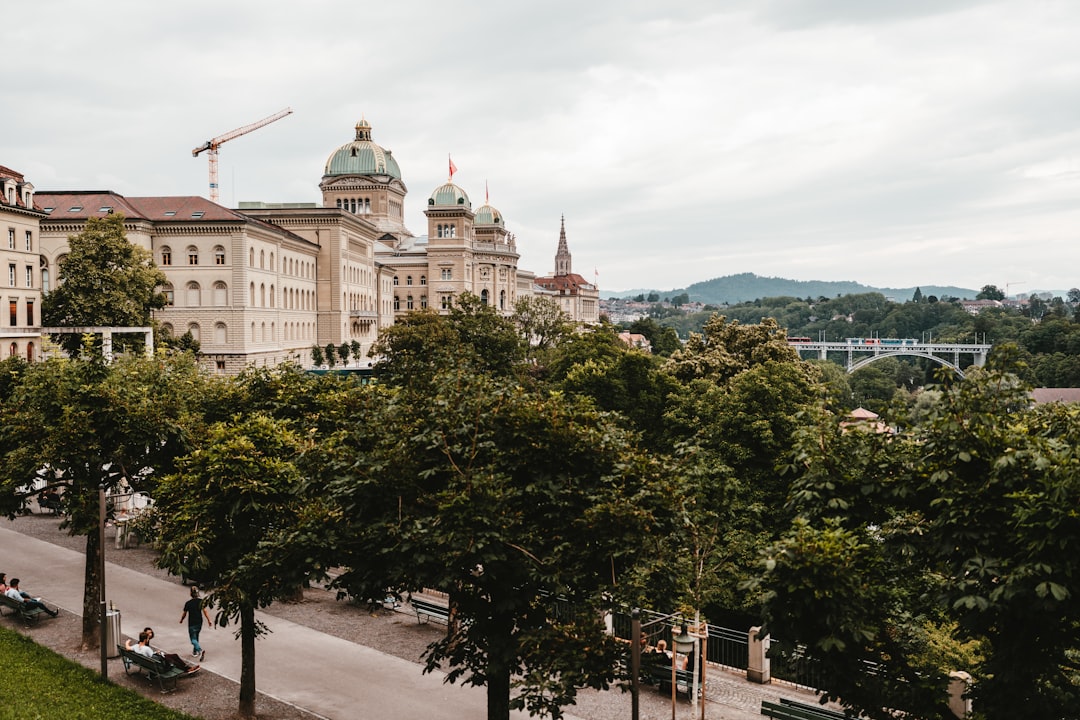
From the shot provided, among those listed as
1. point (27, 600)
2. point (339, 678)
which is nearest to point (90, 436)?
point (27, 600)

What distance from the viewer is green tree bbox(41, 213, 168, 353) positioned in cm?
6400

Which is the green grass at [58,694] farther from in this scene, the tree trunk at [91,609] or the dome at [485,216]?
the dome at [485,216]

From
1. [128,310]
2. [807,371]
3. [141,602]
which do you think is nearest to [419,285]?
[128,310]

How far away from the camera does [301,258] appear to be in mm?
101500

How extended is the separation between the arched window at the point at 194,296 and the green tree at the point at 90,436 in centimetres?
5977

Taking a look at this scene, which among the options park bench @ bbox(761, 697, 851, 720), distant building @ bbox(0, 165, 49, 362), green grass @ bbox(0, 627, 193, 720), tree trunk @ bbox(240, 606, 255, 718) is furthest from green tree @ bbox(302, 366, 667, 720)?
distant building @ bbox(0, 165, 49, 362)

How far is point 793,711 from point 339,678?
11.4 metres

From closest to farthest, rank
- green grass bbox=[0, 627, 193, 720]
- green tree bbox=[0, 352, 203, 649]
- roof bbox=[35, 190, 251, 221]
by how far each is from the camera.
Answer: green grass bbox=[0, 627, 193, 720]
green tree bbox=[0, 352, 203, 649]
roof bbox=[35, 190, 251, 221]

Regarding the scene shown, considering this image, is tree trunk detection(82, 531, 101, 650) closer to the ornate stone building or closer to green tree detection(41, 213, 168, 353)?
green tree detection(41, 213, 168, 353)

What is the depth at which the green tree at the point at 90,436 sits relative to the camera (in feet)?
78.0

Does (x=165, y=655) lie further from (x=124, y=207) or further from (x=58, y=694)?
(x=124, y=207)

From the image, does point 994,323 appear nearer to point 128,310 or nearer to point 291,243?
point 291,243

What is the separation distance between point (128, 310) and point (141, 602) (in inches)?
1651

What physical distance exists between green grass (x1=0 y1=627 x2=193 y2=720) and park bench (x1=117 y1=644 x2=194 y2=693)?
2.40 ft
